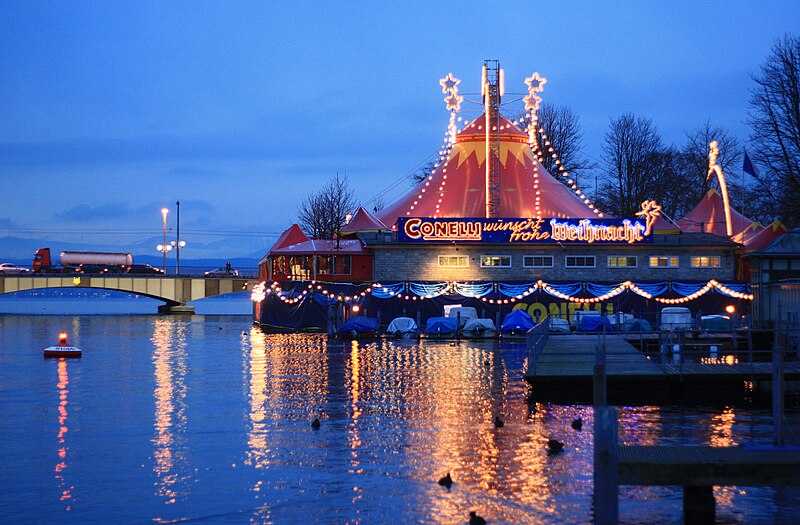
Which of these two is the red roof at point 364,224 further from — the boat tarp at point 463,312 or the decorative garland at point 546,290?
the boat tarp at point 463,312

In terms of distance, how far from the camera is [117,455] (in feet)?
74.9

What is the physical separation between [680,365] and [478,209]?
4043cm

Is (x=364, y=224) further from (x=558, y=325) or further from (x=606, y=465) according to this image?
(x=606, y=465)

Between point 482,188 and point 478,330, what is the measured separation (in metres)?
15.8

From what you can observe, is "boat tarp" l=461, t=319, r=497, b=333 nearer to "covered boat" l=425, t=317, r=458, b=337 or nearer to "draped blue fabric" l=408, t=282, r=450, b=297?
"covered boat" l=425, t=317, r=458, b=337

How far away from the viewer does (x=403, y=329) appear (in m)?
62.2

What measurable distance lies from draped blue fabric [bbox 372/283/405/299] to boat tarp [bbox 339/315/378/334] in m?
4.59

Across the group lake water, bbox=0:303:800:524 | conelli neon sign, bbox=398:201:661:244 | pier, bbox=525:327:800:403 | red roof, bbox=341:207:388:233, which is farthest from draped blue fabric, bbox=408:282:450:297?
pier, bbox=525:327:800:403

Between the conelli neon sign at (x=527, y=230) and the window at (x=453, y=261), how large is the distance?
1.25 m

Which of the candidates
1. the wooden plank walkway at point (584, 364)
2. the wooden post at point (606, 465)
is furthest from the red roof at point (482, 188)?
the wooden post at point (606, 465)

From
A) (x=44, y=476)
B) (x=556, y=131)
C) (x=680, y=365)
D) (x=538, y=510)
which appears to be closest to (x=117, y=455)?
(x=44, y=476)

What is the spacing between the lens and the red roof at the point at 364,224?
73312mm

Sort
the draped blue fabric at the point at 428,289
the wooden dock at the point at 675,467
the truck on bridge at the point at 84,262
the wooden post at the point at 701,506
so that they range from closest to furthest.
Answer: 1. the wooden dock at the point at 675,467
2. the wooden post at the point at 701,506
3. the draped blue fabric at the point at 428,289
4. the truck on bridge at the point at 84,262

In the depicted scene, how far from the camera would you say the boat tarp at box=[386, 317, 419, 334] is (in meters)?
62.2
